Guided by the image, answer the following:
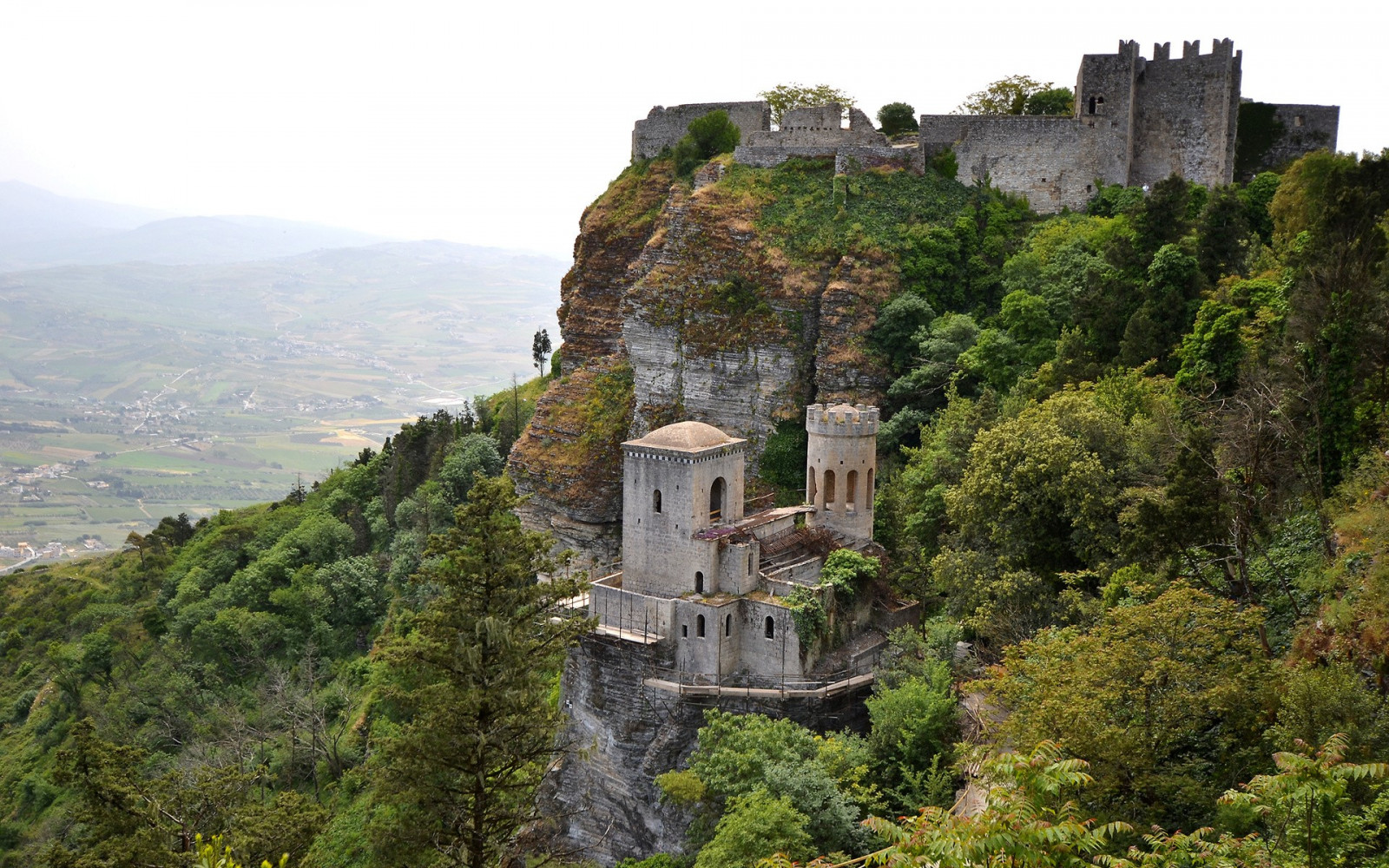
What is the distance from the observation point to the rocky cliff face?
46.6 m

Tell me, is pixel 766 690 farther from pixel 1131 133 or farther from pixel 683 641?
pixel 1131 133

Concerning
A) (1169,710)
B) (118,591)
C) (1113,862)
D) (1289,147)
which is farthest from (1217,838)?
(118,591)

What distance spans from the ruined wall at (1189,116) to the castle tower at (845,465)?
22858 mm

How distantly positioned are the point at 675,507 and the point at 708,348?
16702mm

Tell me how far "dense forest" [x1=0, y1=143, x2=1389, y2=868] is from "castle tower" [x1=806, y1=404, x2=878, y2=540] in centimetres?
176

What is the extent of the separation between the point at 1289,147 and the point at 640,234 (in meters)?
29.2

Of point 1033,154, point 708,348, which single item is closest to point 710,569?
point 708,348

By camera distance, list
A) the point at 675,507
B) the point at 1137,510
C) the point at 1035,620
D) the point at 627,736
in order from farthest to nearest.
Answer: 1. the point at 675,507
2. the point at 627,736
3. the point at 1035,620
4. the point at 1137,510

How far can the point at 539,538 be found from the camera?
78.7ft

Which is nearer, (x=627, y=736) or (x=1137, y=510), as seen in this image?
(x=1137, y=510)

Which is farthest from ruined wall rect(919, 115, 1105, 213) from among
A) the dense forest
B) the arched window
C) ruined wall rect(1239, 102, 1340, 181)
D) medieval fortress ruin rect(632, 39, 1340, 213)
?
the arched window

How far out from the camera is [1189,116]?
48.6 meters

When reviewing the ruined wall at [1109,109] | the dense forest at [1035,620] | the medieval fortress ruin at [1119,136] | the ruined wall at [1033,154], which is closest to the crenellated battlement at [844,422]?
the dense forest at [1035,620]

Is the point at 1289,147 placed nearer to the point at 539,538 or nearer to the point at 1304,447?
the point at 1304,447
